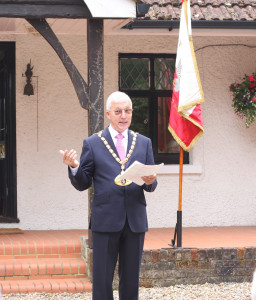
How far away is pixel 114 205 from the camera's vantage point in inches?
197

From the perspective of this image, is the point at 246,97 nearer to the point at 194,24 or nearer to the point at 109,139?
the point at 194,24

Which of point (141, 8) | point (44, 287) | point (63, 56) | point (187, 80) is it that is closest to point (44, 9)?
point (63, 56)

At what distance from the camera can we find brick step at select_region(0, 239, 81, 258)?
822 cm

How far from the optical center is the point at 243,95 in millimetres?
9789

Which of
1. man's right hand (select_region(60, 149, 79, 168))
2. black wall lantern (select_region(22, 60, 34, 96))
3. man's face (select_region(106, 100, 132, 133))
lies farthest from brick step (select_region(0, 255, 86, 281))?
man's right hand (select_region(60, 149, 79, 168))

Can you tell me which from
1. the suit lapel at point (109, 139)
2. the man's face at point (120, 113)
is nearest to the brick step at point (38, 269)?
the suit lapel at point (109, 139)

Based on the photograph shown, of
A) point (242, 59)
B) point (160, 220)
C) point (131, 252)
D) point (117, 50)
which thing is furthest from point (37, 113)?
point (131, 252)

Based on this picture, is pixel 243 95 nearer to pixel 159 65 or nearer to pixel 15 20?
pixel 159 65

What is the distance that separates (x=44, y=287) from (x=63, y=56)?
2455 mm

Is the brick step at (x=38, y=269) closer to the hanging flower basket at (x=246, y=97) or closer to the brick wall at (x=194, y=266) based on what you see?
the brick wall at (x=194, y=266)

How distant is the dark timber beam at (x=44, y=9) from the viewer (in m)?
7.24

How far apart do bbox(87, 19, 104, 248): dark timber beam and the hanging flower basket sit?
2.95 meters

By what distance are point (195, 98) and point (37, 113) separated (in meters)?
2.72

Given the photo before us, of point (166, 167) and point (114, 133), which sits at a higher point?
point (114, 133)
